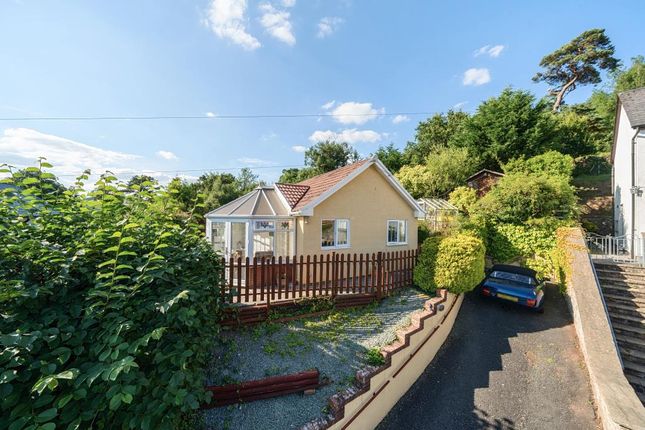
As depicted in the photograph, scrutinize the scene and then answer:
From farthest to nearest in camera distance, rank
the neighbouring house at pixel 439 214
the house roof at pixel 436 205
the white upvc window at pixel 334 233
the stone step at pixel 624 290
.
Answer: the house roof at pixel 436 205
the neighbouring house at pixel 439 214
the white upvc window at pixel 334 233
the stone step at pixel 624 290

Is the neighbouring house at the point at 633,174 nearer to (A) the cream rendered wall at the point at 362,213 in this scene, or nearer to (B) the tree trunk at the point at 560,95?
(A) the cream rendered wall at the point at 362,213

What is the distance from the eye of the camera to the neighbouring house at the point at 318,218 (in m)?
10.2

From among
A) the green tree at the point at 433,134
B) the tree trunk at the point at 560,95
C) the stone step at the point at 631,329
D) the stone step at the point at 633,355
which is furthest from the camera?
the green tree at the point at 433,134

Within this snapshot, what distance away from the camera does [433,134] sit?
1359 inches

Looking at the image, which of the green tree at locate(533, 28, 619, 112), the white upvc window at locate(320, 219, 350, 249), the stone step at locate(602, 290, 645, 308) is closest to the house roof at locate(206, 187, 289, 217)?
the white upvc window at locate(320, 219, 350, 249)

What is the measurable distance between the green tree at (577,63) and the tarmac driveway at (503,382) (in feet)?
121

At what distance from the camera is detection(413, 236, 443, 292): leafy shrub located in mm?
8977

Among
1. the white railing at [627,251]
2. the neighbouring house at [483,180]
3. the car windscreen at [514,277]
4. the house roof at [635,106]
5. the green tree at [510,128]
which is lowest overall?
the car windscreen at [514,277]

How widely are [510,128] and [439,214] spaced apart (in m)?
12.0

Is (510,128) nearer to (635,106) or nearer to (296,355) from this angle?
(635,106)

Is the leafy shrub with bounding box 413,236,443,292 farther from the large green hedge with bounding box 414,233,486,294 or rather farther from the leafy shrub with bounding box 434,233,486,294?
the leafy shrub with bounding box 434,233,486,294

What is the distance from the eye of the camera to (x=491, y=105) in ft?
76.3

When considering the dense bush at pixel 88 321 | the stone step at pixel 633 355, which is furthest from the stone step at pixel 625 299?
the dense bush at pixel 88 321

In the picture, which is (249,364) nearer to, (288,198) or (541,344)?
(288,198)
